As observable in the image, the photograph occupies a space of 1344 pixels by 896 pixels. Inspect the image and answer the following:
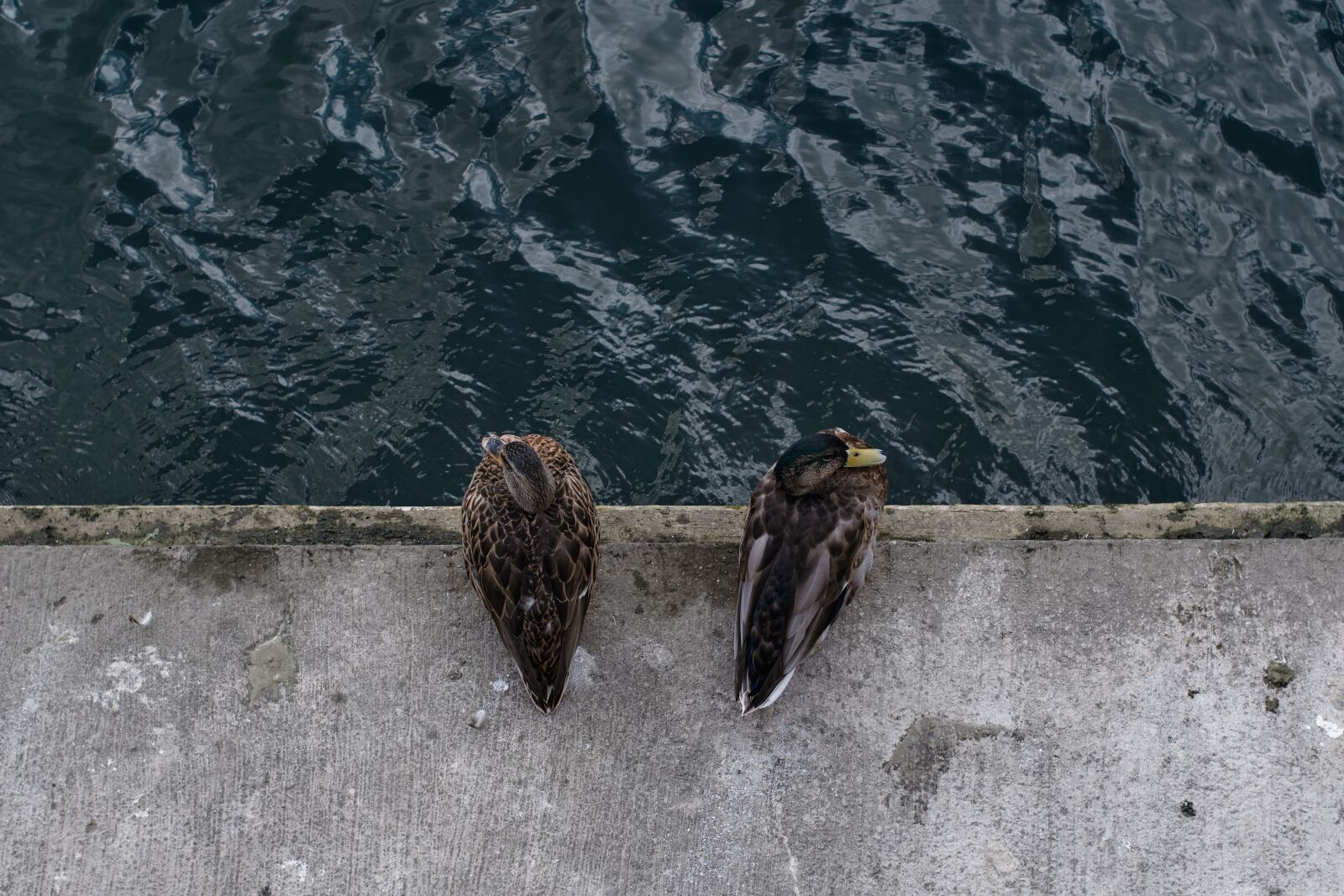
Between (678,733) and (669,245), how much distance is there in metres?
3.08

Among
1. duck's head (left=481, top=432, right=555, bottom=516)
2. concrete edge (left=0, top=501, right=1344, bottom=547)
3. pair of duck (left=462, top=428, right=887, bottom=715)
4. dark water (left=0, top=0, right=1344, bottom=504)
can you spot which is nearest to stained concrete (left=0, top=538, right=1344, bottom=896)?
concrete edge (left=0, top=501, right=1344, bottom=547)

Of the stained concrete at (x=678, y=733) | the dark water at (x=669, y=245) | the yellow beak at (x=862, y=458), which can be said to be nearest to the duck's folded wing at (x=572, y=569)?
the stained concrete at (x=678, y=733)

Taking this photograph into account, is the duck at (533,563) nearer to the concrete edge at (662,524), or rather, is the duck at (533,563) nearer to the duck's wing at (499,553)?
the duck's wing at (499,553)

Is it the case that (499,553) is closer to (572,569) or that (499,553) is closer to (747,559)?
(572,569)

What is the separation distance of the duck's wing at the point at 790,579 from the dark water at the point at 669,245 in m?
1.69

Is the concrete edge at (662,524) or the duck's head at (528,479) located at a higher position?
the duck's head at (528,479)

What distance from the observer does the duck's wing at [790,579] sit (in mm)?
3742

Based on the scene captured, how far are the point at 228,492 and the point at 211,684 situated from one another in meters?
1.69

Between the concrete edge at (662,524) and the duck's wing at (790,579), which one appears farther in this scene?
the concrete edge at (662,524)

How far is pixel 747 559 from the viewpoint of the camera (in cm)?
393

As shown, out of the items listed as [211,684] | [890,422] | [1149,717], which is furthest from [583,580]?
[890,422]

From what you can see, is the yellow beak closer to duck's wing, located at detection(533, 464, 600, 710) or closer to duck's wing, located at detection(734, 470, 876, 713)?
duck's wing, located at detection(734, 470, 876, 713)

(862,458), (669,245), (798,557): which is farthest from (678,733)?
(669,245)

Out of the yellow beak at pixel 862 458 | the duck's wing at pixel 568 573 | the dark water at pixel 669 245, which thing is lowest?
the dark water at pixel 669 245
